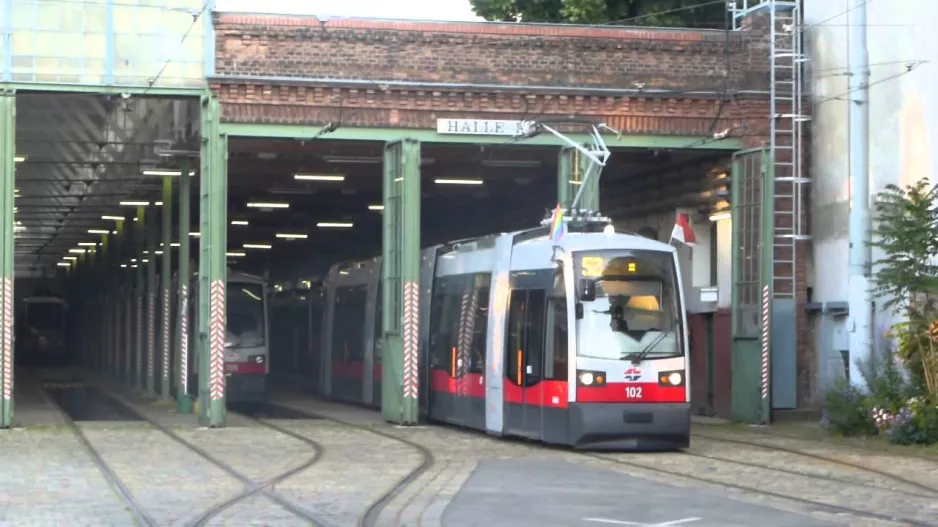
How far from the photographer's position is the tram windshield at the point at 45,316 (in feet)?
212

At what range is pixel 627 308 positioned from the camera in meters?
19.6

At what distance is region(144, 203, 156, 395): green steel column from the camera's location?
39.4 m

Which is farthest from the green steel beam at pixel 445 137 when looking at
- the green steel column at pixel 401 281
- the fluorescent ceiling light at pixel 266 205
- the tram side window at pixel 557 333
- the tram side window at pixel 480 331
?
the fluorescent ceiling light at pixel 266 205

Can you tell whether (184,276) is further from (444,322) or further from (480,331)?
(480,331)

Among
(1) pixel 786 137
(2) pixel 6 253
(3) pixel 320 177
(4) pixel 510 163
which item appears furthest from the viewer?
(3) pixel 320 177

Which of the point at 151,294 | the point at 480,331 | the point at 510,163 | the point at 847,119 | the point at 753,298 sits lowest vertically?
the point at 480,331

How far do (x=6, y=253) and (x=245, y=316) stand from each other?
12.2 m

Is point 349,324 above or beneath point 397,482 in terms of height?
above

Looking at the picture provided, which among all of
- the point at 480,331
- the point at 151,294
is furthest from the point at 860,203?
the point at 151,294

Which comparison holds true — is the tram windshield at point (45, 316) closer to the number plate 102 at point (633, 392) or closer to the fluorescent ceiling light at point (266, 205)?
the fluorescent ceiling light at point (266, 205)

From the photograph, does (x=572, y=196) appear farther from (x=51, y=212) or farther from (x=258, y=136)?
(x=51, y=212)

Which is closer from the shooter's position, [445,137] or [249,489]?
[249,489]

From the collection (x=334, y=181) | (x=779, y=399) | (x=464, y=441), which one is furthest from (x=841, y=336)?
(x=334, y=181)

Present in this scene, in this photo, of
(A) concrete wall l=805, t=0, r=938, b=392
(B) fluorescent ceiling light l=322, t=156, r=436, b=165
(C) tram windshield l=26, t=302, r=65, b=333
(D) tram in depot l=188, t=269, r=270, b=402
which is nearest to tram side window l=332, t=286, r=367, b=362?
(D) tram in depot l=188, t=269, r=270, b=402
